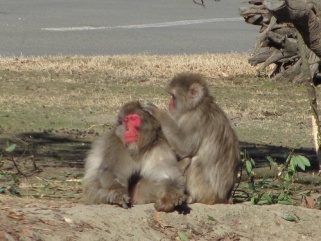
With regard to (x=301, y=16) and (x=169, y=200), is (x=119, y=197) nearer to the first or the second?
(x=169, y=200)

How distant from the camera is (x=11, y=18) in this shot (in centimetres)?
2248

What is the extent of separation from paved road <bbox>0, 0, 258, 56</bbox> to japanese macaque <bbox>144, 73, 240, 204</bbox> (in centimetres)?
1107

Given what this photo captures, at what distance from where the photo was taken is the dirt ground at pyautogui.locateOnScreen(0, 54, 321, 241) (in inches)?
232

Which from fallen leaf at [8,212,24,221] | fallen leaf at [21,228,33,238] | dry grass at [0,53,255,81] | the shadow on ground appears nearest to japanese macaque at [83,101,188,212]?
fallen leaf at [8,212,24,221]

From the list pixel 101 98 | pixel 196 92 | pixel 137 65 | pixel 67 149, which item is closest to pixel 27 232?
pixel 196 92

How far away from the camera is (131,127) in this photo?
6.15m

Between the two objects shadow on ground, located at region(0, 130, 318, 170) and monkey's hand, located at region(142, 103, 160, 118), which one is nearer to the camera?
monkey's hand, located at region(142, 103, 160, 118)

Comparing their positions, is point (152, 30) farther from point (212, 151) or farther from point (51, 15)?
point (212, 151)

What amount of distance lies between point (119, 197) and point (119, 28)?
15935 mm

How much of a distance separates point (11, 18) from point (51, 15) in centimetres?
144

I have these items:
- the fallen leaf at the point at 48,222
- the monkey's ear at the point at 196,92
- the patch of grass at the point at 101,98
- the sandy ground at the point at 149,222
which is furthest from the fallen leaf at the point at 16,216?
the patch of grass at the point at 101,98

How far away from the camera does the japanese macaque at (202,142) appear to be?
646cm

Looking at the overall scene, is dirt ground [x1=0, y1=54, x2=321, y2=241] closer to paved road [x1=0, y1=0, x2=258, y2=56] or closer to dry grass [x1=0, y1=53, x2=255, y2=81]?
dry grass [x1=0, y1=53, x2=255, y2=81]

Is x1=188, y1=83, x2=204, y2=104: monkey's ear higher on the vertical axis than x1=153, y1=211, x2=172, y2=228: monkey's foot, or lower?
higher
